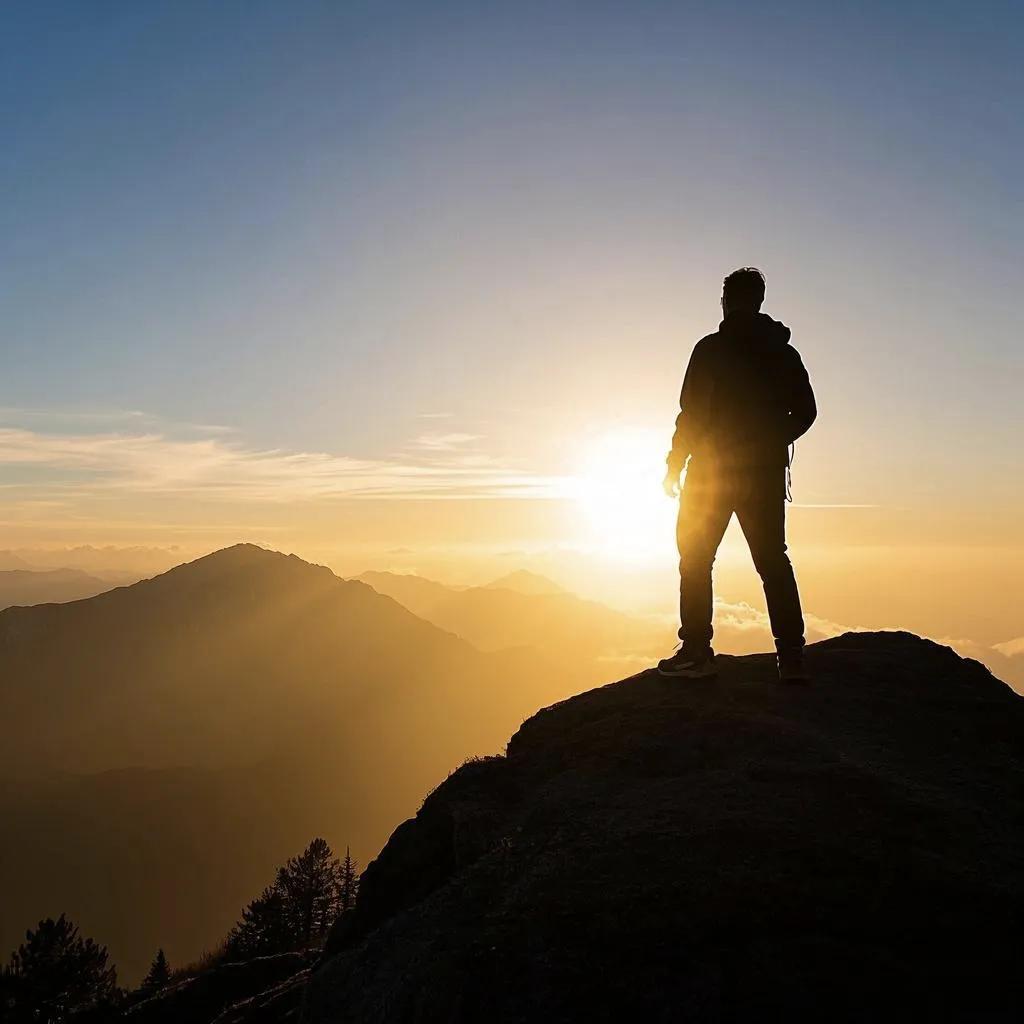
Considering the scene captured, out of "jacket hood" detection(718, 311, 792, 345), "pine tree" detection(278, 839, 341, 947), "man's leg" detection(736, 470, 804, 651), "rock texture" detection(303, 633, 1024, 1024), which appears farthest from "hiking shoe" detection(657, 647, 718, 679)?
"pine tree" detection(278, 839, 341, 947)

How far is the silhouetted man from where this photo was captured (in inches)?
305

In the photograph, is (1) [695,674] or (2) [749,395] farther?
(1) [695,674]

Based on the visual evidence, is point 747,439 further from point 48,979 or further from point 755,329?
point 48,979

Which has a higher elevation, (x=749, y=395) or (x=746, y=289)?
(x=746, y=289)

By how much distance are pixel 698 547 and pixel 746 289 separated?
→ 309cm

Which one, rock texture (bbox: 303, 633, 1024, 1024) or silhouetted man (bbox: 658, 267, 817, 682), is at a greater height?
silhouetted man (bbox: 658, 267, 817, 682)

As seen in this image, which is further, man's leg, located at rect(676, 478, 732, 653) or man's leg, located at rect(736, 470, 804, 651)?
man's leg, located at rect(676, 478, 732, 653)

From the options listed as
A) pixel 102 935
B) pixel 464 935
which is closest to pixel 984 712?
pixel 464 935

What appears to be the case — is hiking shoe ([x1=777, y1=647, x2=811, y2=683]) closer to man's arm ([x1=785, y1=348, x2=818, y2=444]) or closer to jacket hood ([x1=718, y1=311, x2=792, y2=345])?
man's arm ([x1=785, y1=348, x2=818, y2=444])

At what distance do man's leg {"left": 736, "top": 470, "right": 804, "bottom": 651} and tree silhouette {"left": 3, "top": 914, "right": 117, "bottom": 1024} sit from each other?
4172 cm

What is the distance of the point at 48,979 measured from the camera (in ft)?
116

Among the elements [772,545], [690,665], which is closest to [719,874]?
[690,665]

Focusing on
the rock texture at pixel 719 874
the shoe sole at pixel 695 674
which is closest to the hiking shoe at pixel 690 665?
the shoe sole at pixel 695 674

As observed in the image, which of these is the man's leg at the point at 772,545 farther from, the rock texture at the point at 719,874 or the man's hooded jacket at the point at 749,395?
the rock texture at the point at 719,874
